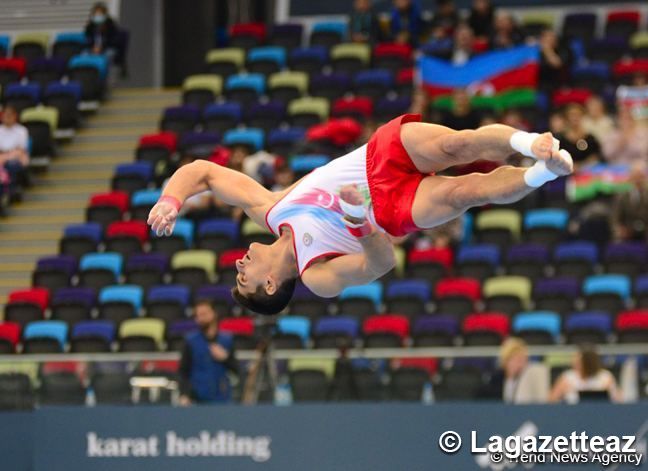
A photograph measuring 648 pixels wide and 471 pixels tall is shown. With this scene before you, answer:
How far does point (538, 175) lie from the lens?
288 inches

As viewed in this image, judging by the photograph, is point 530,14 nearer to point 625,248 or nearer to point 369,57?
point 369,57

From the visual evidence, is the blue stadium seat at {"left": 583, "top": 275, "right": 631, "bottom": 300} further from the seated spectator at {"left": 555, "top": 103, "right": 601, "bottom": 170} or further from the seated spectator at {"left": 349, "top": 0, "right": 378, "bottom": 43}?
the seated spectator at {"left": 349, "top": 0, "right": 378, "bottom": 43}

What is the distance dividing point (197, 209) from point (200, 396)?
16.2ft

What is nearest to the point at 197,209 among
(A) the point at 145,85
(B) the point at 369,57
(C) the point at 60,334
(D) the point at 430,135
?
(C) the point at 60,334

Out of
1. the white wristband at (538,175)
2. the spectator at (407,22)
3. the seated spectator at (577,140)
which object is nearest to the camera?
the white wristband at (538,175)

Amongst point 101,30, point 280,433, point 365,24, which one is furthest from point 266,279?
point 101,30

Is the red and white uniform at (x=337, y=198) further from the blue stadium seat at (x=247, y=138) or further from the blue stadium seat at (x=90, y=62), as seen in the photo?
the blue stadium seat at (x=90, y=62)

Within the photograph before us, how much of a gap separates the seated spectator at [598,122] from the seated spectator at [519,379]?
4.06m

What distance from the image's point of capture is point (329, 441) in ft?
37.8

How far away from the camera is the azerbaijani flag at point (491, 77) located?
1695 cm

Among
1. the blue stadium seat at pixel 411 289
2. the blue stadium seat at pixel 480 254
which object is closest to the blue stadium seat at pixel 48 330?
the blue stadium seat at pixel 411 289

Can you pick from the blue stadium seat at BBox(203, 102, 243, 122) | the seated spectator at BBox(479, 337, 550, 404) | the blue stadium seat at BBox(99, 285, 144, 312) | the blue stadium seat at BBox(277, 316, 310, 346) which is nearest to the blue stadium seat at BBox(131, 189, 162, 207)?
the blue stadium seat at BBox(203, 102, 243, 122)

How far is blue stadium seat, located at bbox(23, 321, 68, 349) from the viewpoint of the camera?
15.2 metres

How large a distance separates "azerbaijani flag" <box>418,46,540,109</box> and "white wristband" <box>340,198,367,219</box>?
896cm
